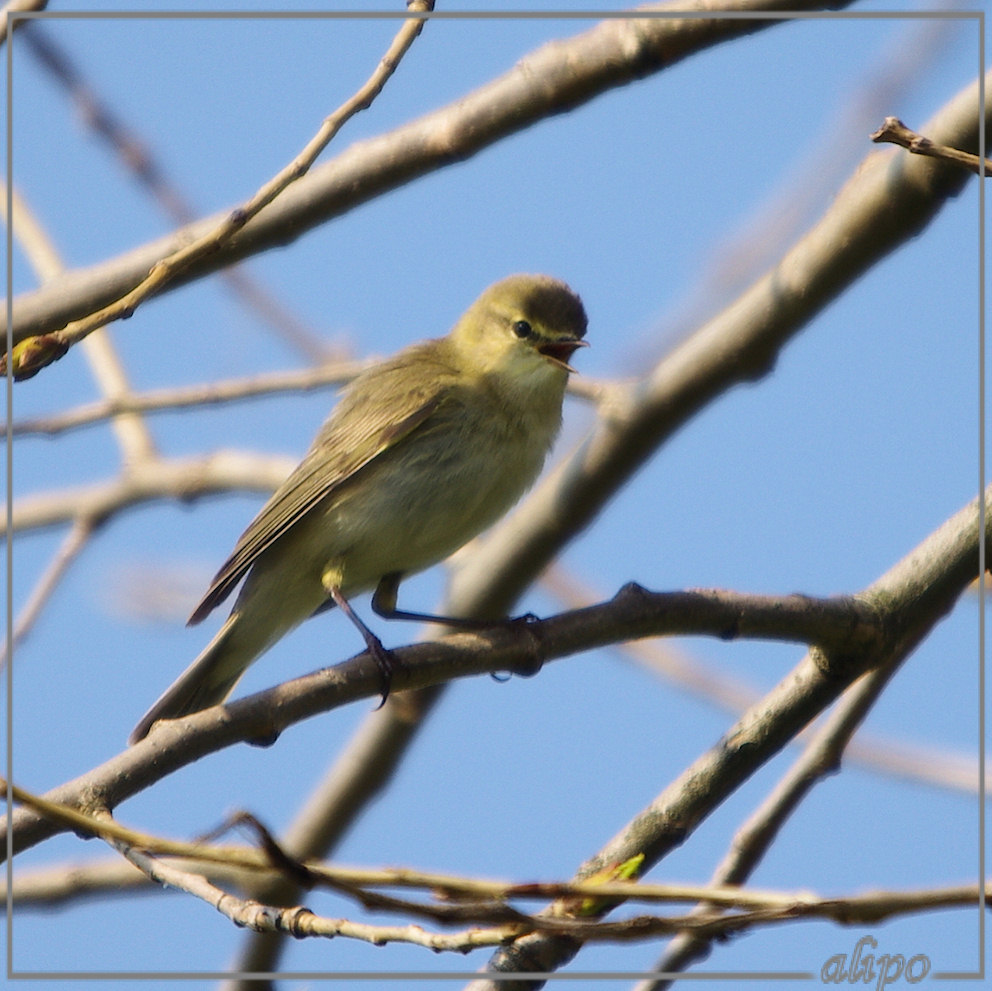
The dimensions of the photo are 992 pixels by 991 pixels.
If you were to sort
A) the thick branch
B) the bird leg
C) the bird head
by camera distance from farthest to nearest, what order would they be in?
the bird head, the thick branch, the bird leg

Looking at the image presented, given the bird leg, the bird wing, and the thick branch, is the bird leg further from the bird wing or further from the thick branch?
the thick branch

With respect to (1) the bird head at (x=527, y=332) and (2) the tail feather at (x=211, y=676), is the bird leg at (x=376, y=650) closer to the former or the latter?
(2) the tail feather at (x=211, y=676)

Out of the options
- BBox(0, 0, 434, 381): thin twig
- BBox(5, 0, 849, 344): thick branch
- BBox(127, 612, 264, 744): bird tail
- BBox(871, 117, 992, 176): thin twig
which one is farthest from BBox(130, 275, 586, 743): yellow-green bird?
BBox(871, 117, 992, 176): thin twig

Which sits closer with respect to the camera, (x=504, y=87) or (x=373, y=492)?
(x=504, y=87)

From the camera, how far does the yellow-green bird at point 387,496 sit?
3.59m

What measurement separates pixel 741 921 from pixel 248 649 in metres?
2.31

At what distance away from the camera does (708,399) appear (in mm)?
3475

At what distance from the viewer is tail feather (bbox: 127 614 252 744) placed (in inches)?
140

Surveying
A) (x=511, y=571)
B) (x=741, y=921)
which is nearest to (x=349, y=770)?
(x=511, y=571)

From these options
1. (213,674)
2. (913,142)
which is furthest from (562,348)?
(913,142)

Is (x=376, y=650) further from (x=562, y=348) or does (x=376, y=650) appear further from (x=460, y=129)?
(x=562, y=348)

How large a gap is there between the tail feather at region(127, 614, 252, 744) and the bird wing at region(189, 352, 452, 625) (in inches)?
7.0

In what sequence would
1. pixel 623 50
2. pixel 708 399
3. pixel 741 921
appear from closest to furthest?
1. pixel 741 921
2. pixel 623 50
3. pixel 708 399

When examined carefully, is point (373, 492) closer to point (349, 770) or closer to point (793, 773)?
point (349, 770)
